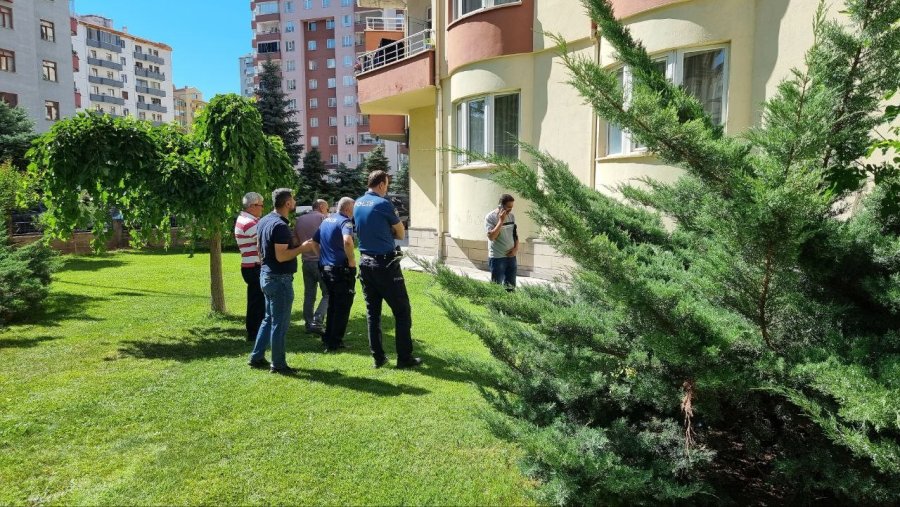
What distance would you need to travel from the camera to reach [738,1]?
8461mm

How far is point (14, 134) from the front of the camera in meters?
23.9

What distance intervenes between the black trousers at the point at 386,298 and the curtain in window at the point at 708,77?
20.6ft

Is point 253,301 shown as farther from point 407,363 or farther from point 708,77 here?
point 708,77

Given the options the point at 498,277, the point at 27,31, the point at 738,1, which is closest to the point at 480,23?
the point at 738,1

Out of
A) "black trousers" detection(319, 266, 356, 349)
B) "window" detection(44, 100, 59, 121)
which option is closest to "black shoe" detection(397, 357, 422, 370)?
"black trousers" detection(319, 266, 356, 349)

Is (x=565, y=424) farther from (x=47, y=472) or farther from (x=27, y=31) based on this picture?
(x=27, y=31)

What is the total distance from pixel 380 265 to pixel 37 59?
4259 centimetres

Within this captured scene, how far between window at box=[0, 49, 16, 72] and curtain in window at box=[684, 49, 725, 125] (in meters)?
40.7

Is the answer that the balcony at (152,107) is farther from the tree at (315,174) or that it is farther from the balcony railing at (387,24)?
the balcony railing at (387,24)

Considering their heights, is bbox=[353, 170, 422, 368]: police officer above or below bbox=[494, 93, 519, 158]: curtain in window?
below

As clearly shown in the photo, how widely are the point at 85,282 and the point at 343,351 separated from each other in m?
9.63

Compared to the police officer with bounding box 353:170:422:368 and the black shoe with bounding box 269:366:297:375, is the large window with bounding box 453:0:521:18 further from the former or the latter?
the black shoe with bounding box 269:366:297:375

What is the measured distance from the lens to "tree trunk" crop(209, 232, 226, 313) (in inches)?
332

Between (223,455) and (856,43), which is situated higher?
(856,43)
